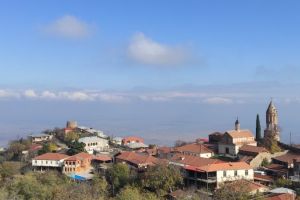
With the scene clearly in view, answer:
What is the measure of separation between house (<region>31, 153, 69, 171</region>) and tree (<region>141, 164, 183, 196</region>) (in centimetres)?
1773

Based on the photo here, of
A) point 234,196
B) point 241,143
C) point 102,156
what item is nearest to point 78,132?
point 102,156

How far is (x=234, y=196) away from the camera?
34.4 meters

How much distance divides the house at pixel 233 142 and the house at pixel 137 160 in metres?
11.7

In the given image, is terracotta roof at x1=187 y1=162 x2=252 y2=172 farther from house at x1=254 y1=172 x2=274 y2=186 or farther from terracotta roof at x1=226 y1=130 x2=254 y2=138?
terracotta roof at x1=226 y1=130 x2=254 y2=138

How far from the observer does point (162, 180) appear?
41.1 m

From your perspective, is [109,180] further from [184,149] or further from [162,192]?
[184,149]

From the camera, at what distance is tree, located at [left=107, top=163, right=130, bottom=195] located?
45.0 metres

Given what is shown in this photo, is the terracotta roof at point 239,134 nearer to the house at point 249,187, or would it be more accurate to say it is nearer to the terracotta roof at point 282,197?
the house at point 249,187

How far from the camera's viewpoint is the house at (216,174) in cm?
4209

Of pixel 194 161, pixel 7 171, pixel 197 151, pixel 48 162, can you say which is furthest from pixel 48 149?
pixel 194 161

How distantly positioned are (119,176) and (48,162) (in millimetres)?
14273

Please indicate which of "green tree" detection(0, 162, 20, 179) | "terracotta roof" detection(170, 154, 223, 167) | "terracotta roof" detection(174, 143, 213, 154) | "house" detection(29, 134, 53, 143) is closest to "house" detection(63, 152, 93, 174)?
"green tree" detection(0, 162, 20, 179)

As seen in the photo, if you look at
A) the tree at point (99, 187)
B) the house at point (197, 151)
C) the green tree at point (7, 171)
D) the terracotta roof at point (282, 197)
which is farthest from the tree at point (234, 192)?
the green tree at point (7, 171)

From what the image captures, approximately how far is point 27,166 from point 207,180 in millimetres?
25351
